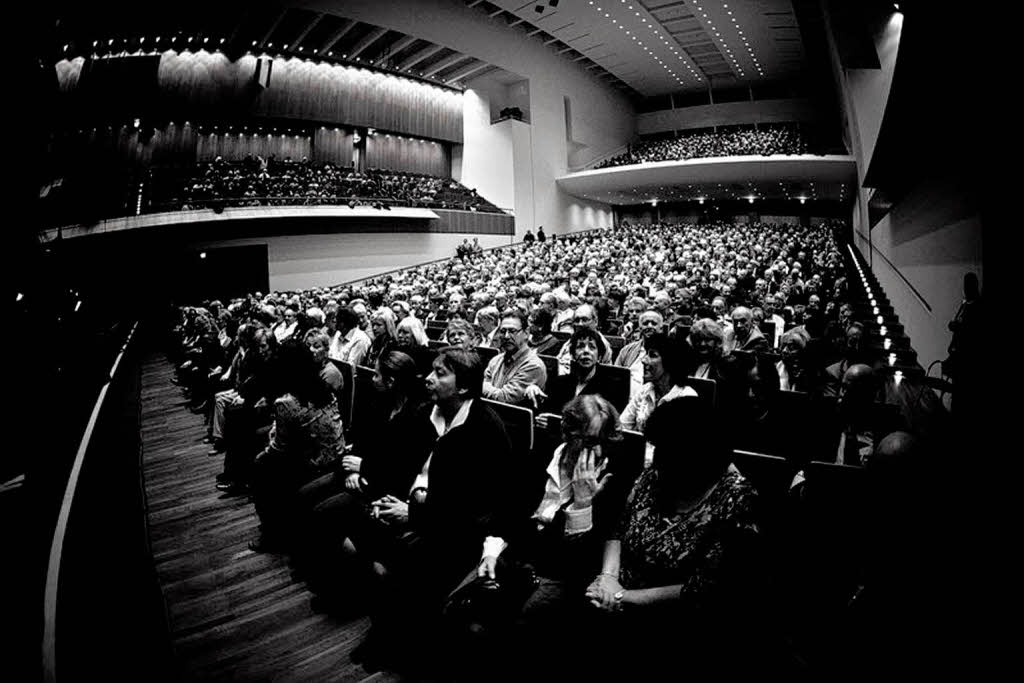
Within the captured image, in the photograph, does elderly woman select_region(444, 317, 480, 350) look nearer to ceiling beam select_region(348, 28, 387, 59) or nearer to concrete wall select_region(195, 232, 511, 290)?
concrete wall select_region(195, 232, 511, 290)

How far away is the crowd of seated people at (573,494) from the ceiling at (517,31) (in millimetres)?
Result: 15763

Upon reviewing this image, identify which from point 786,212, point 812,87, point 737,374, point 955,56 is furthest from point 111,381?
point 812,87

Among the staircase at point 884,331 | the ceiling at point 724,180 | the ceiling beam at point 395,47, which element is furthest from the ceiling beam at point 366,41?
the staircase at point 884,331

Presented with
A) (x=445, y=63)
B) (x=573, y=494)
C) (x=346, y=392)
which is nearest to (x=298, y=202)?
(x=445, y=63)

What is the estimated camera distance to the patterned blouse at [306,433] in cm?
285

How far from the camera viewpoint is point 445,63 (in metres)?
22.6

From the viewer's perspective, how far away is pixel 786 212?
31.0 meters

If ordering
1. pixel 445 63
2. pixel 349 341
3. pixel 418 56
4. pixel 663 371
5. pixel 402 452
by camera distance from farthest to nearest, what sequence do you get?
pixel 445 63
pixel 418 56
pixel 349 341
pixel 663 371
pixel 402 452

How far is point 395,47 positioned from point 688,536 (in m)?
23.5

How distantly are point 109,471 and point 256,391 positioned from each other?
3.47 feet

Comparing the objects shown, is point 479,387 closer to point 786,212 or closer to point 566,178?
point 566,178

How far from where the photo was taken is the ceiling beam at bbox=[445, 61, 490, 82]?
74.9 feet

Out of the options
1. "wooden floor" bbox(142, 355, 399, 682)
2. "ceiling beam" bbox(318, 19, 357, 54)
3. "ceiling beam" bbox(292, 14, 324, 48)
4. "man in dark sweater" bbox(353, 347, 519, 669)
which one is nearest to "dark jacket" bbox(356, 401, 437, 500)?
"man in dark sweater" bbox(353, 347, 519, 669)

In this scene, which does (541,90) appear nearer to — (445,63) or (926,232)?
(445,63)
